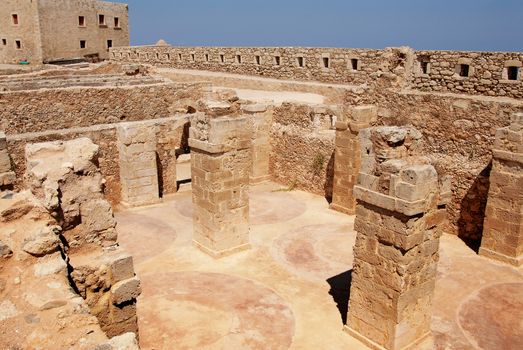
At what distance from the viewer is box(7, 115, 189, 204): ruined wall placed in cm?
1045

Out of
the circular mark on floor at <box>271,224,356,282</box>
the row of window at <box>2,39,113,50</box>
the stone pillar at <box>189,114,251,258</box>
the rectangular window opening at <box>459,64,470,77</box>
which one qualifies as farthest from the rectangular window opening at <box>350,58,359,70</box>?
the row of window at <box>2,39,113,50</box>

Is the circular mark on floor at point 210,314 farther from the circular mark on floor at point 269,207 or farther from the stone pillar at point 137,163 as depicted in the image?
the stone pillar at point 137,163

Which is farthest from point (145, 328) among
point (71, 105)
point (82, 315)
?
point (71, 105)

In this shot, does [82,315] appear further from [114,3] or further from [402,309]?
[114,3]

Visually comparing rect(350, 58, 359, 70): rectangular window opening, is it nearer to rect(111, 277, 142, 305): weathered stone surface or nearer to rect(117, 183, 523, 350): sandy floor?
rect(117, 183, 523, 350): sandy floor

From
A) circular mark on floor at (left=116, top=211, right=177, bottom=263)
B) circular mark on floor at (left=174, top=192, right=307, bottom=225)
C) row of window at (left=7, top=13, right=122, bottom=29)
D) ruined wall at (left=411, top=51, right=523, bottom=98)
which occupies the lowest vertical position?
circular mark on floor at (left=116, top=211, right=177, bottom=263)

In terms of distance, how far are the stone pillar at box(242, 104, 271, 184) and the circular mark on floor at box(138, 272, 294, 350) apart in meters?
5.88

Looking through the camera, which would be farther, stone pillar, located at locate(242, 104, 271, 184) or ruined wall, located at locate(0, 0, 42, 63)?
ruined wall, located at locate(0, 0, 42, 63)

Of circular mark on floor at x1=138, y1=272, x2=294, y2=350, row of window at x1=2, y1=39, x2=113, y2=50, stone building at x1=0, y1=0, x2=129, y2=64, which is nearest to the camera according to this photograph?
circular mark on floor at x1=138, y1=272, x2=294, y2=350

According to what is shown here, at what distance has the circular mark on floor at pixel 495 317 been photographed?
659cm

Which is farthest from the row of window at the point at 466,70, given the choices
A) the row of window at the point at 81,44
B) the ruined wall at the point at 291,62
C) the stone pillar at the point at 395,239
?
the row of window at the point at 81,44

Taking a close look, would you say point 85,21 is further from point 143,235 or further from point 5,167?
point 143,235

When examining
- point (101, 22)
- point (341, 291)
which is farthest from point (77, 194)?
point (101, 22)

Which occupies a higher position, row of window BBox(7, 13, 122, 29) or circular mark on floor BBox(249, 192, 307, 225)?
row of window BBox(7, 13, 122, 29)
